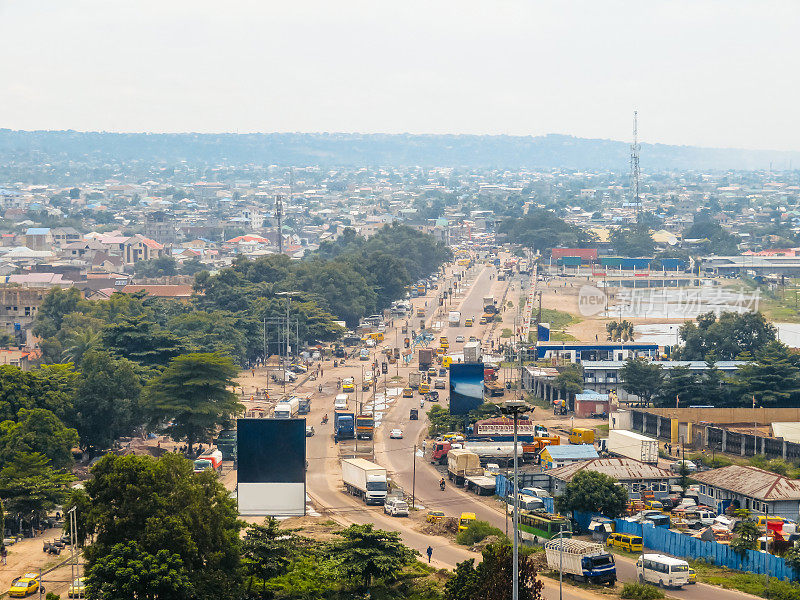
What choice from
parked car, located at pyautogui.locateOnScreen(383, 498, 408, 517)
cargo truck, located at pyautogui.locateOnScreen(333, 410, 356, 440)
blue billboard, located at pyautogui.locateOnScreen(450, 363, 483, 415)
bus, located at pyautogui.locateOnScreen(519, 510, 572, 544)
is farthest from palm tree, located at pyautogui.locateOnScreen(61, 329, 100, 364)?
bus, located at pyautogui.locateOnScreen(519, 510, 572, 544)

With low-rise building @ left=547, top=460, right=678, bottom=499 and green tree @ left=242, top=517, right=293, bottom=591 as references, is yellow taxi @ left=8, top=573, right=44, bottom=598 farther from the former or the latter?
low-rise building @ left=547, top=460, right=678, bottom=499

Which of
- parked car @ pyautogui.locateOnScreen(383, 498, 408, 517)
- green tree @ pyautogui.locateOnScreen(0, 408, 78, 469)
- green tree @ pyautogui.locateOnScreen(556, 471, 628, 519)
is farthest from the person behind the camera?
green tree @ pyautogui.locateOnScreen(0, 408, 78, 469)

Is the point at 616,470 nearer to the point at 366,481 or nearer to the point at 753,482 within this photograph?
the point at 753,482

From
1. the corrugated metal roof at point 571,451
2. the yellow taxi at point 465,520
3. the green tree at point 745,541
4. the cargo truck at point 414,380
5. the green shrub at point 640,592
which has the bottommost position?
the cargo truck at point 414,380

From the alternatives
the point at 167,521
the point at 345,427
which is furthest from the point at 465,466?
the point at 167,521

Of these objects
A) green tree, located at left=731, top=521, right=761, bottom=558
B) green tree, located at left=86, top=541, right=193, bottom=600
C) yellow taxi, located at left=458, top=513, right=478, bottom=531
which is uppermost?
green tree, located at left=86, top=541, right=193, bottom=600

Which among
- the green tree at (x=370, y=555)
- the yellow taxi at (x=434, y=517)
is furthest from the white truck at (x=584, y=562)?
the yellow taxi at (x=434, y=517)

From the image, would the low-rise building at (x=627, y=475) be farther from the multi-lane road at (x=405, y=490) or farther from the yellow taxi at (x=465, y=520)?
the yellow taxi at (x=465, y=520)
